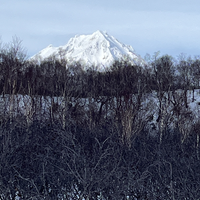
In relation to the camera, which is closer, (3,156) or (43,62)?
(3,156)

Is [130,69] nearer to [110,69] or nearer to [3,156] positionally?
[110,69]

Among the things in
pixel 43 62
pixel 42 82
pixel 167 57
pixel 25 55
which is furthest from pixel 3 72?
pixel 167 57

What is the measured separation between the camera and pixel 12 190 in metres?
6.91

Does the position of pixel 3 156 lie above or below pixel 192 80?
below

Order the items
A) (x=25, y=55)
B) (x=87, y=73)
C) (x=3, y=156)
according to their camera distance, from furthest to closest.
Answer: (x=87, y=73)
(x=25, y=55)
(x=3, y=156)

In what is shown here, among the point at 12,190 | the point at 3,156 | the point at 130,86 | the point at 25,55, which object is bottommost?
the point at 12,190

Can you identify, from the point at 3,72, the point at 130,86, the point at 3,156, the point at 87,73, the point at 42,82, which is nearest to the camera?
the point at 3,156

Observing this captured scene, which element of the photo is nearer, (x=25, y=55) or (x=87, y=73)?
(x=25, y=55)

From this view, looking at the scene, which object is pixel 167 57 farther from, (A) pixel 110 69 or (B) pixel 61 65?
(B) pixel 61 65

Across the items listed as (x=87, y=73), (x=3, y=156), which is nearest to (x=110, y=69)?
(x=87, y=73)

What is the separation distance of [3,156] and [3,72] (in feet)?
84.7

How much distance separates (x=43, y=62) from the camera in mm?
45812

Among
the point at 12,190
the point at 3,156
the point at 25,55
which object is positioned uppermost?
the point at 25,55

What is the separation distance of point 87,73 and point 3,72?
1481cm
